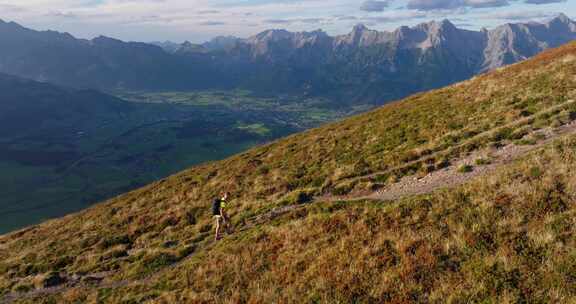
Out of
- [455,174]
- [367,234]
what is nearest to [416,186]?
[455,174]

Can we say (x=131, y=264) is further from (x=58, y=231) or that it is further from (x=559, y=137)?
(x=559, y=137)

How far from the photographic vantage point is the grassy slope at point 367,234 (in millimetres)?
10938

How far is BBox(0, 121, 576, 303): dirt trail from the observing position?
716 inches

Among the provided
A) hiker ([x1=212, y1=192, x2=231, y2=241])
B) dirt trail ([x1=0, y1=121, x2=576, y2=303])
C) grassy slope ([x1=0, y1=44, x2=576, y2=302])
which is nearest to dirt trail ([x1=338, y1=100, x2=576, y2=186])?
grassy slope ([x1=0, y1=44, x2=576, y2=302])

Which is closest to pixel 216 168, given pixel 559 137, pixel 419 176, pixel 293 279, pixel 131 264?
pixel 131 264

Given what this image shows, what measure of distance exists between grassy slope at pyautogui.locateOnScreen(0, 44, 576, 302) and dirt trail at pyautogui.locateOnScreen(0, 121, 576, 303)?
2.89ft

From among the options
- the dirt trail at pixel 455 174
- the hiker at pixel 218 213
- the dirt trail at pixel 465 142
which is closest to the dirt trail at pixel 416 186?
the dirt trail at pixel 455 174

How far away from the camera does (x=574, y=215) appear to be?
11.8 metres

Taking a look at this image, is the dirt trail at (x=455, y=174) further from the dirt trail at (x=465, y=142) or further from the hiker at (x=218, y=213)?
the hiker at (x=218, y=213)

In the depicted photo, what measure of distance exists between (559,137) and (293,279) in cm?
1686

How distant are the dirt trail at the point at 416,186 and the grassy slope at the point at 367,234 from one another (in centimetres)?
88

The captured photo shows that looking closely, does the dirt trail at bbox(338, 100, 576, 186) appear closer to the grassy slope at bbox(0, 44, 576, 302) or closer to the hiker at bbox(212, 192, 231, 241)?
the grassy slope at bbox(0, 44, 576, 302)

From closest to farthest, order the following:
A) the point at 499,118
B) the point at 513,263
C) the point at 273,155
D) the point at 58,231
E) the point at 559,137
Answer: the point at 513,263, the point at 559,137, the point at 499,118, the point at 58,231, the point at 273,155

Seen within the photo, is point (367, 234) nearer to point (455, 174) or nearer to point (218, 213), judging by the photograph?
point (455, 174)
